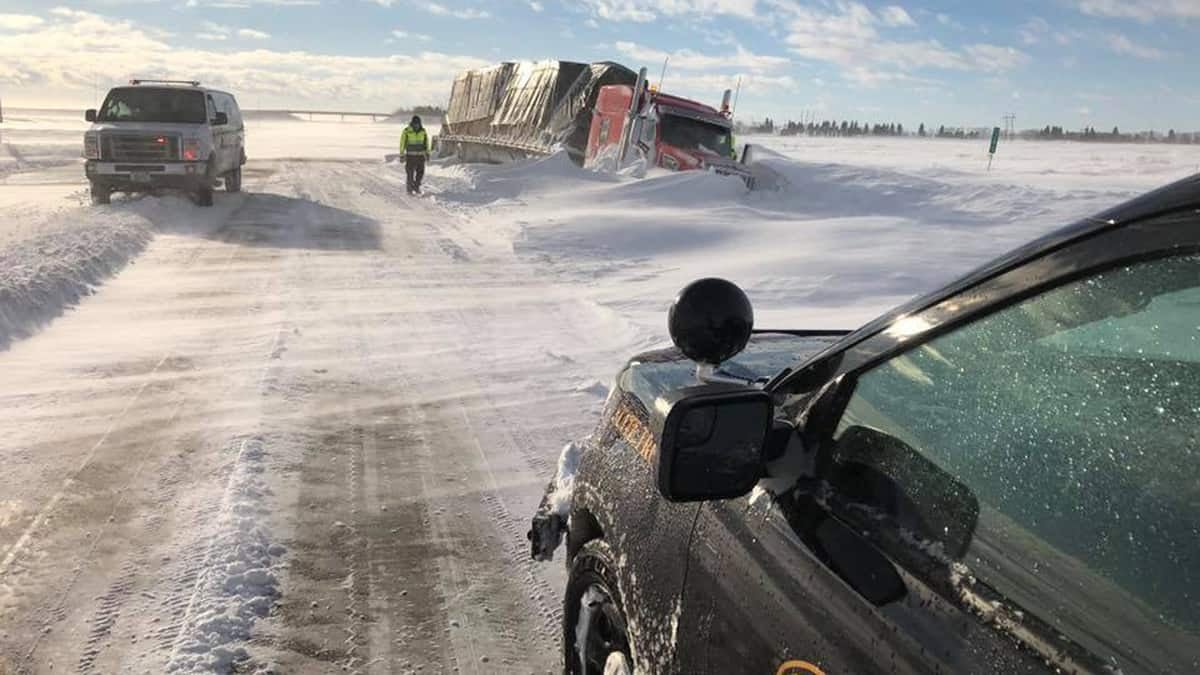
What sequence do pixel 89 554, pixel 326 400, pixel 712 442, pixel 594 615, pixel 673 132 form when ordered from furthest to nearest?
1. pixel 673 132
2. pixel 326 400
3. pixel 89 554
4. pixel 594 615
5. pixel 712 442

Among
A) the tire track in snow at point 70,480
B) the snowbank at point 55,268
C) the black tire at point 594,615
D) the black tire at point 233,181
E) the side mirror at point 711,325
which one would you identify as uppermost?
the side mirror at point 711,325

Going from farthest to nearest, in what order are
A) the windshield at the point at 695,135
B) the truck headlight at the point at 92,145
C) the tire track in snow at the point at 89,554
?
the windshield at the point at 695,135, the truck headlight at the point at 92,145, the tire track in snow at the point at 89,554

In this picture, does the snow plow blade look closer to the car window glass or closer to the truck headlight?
the truck headlight

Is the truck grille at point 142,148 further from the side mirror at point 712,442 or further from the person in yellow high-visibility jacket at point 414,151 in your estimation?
the side mirror at point 712,442

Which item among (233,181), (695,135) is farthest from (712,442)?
(233,181)

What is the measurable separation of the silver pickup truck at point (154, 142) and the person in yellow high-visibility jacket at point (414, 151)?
4429mm

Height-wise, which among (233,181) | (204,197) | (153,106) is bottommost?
(233,181)

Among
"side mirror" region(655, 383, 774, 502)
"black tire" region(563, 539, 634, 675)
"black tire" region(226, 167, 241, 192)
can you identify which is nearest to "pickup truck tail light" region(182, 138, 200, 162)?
"black tire" region(226, 167, 241, 192)

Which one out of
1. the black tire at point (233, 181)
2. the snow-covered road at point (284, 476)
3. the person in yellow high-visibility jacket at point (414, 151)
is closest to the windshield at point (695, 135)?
the person in yellow high-visibility jacket at point (414, 151)

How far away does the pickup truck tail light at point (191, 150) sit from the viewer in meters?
16.3

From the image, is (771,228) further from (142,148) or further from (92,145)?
(92,145)

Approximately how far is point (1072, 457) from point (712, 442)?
0.59 m

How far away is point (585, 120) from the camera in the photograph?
2470cm

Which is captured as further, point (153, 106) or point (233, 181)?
Answer: point (233, 181)
